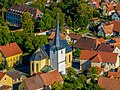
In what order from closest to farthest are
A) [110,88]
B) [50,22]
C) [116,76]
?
[110,88] → [116,76] → [50,22]

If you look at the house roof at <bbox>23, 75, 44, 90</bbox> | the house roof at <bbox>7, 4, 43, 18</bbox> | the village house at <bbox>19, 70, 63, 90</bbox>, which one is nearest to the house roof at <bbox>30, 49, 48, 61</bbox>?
the village house at <bbox>19, 70, 63, 90</bbox>

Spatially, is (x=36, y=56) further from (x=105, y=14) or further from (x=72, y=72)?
(x=105, y=14)

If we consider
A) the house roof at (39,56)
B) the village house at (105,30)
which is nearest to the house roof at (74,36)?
the village house at (105,30)

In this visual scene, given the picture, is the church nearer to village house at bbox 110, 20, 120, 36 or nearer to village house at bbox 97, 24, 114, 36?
village house at bbox 97, 24, 114, 36

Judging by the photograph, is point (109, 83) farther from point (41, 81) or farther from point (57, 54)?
point (57, 54)

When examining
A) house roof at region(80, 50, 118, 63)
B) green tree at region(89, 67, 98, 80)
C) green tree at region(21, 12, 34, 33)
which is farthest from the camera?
green tree at region(21, 12, 34, 33)

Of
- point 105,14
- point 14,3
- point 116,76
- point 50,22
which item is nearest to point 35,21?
point 50,22

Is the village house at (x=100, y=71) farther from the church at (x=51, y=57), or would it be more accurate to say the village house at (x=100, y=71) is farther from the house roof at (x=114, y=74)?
the church at (x=51, y=57)
